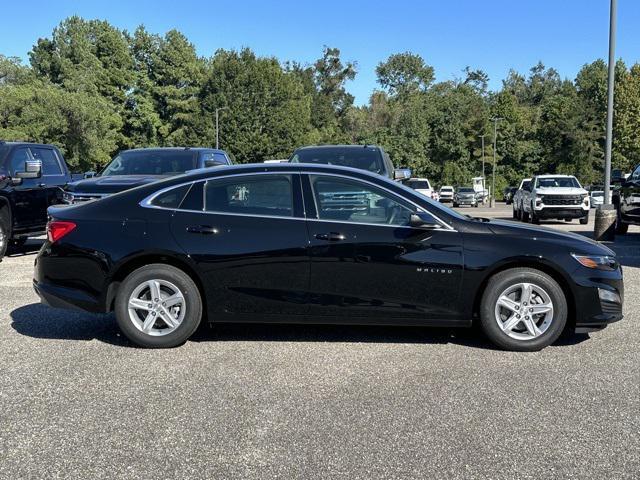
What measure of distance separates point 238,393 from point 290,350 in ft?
3.63

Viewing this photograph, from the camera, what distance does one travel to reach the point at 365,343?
5.71m

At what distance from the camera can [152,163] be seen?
10984mm

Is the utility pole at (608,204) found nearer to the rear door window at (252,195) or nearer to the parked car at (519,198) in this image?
the parked car at (519,198)

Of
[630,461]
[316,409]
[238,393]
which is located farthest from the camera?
[238,393]

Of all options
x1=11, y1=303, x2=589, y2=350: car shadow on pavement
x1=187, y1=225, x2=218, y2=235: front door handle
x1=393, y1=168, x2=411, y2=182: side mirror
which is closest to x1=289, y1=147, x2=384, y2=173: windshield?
x1=393, y1=168, x2=411, y2=182: side mirror

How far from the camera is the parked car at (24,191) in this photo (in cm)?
1069

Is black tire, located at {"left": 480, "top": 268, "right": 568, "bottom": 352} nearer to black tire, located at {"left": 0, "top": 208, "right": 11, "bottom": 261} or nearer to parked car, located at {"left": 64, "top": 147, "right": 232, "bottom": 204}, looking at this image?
parked car, located at {"left": 64, "top": 147, "right": 232, "bottom": 204}

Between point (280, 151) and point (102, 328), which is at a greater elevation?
point (280, 151)

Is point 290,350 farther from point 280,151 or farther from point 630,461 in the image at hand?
point 280,151

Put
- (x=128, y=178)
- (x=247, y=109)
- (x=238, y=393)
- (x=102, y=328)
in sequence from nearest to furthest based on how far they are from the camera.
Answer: (x=238, y=393), (x=102, y=328), (x=128, y=178), (x=247, y=109)

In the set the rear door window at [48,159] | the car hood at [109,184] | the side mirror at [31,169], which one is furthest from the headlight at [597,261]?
the rear door window at [48,159]

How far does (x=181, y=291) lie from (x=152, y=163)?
6041mm

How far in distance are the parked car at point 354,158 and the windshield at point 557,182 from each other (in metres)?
12.4

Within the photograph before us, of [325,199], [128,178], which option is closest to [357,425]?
[325,199]
